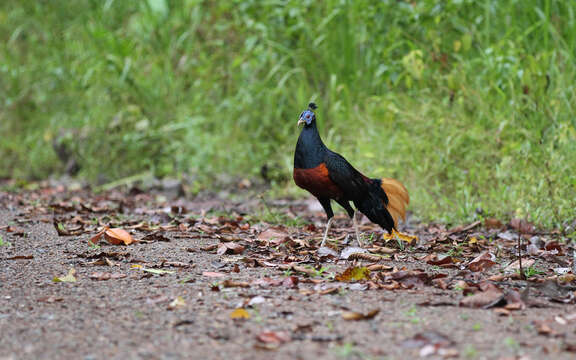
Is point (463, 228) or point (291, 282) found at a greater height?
point (291, 282)

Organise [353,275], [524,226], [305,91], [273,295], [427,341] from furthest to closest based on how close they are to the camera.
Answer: [305,91], [524,226], [353,275], [273,295], [427,341]

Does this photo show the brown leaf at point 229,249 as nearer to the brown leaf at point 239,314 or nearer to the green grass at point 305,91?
the brown leaf at point 239,314

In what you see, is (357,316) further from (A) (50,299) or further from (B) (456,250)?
(B) (456,250)

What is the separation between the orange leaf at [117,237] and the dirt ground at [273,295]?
0.04 m

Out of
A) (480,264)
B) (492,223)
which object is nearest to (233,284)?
(480,264)

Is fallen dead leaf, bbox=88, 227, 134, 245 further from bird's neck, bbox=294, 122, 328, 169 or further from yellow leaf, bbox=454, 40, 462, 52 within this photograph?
yellow leaf, bbox=454, 40, 462, 52

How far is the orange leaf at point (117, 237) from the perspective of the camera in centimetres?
317

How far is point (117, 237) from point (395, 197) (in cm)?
152

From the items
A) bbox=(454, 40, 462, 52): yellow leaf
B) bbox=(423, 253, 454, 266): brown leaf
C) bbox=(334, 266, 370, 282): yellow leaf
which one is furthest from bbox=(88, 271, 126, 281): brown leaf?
bbox=(454, 40, 462, 52): yellow leaf

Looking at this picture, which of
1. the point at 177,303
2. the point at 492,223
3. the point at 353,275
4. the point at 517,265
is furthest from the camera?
the point at 492,223

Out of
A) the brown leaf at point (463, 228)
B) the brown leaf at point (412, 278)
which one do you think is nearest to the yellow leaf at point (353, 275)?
the brown leaf at point (412, 278)

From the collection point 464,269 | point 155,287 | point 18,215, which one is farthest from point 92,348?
point 18,215

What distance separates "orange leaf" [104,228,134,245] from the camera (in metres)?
3.17

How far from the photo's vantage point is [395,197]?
3.66 meters
